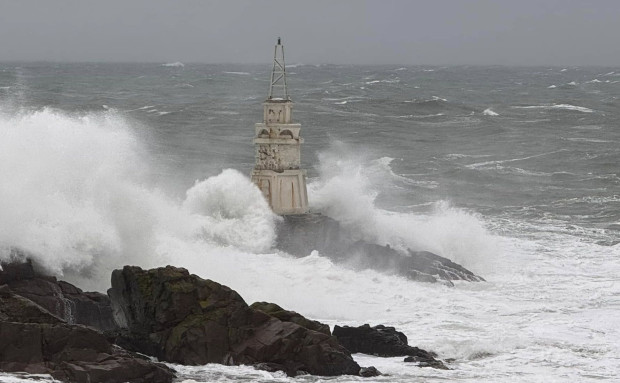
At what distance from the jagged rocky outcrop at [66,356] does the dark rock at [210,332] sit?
3.60ft

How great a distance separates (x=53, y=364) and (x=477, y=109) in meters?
61.1

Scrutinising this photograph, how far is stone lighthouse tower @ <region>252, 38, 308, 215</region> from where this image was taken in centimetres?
2359

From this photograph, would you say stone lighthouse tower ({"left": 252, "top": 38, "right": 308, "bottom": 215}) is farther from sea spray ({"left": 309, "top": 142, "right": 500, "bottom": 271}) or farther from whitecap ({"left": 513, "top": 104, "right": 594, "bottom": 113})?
whitecap ({"left": 513, "top": 104, "right": 594, "bottom": 113})

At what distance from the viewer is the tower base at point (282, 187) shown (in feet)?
78.2

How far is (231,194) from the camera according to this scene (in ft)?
78.5

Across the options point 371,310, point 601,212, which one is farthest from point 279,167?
point 601,212

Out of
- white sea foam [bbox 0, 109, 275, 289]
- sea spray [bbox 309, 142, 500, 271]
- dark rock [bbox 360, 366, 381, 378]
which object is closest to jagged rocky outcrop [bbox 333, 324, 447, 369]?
dark rock [bbox 360, 366, 381, 378]

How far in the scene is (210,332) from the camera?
1441cm

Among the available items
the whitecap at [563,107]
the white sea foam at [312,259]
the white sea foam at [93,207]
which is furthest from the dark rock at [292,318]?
the whitecap at [563,107]

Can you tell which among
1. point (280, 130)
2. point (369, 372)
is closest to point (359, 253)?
point (280, 130)

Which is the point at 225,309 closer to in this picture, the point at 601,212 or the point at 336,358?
the point at 336,358

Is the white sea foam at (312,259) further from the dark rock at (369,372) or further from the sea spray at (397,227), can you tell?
the dark rock at (369,372)

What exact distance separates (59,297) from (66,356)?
91.6 inches

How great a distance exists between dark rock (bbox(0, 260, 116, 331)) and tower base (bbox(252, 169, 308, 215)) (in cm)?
821
